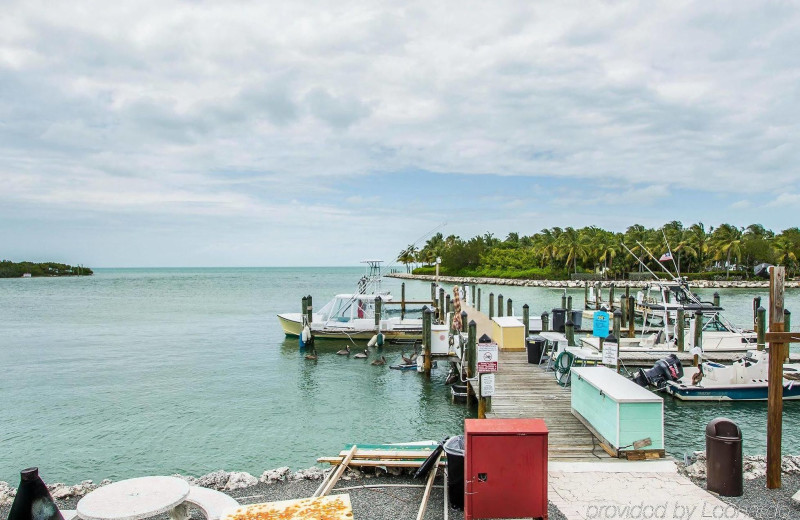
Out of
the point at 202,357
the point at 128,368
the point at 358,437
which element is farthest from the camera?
the point at 202,357

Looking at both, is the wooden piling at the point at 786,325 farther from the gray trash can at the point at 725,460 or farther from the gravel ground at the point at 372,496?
the gravel ground at the point at 372,496

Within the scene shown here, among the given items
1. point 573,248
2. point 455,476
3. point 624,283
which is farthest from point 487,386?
point 573,248

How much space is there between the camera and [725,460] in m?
8.06

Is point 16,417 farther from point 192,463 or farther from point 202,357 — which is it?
point 202,357

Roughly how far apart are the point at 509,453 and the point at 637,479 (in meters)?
3.29

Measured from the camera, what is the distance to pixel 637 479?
28.8 ft

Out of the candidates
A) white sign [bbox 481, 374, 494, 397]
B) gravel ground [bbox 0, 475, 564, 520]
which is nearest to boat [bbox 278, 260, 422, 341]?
white sign [bbox 481, 374, 494, 397]

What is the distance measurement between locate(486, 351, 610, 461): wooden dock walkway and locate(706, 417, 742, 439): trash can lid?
2.11 m

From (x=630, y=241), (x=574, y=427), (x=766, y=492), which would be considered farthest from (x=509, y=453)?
(x=630, y=241)

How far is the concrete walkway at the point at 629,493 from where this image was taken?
24.3ft

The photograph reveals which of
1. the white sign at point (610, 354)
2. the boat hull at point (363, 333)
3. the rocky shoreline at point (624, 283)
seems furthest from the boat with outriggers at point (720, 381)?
the rocky shoreline at point (624, 283)

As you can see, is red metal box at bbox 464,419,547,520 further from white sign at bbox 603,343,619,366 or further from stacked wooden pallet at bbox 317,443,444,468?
white sign at bbox 603,343,619,366

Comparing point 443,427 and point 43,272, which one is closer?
point 443,427

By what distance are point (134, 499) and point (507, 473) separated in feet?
15.0
